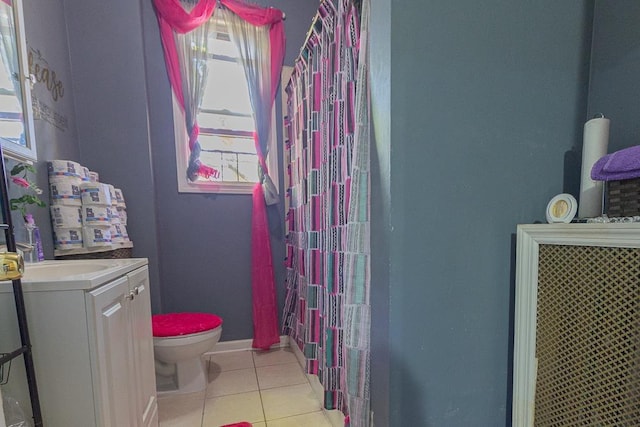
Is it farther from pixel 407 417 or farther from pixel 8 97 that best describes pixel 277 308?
pixel 8 97

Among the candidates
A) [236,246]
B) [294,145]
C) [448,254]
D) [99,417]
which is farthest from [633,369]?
[236,246]

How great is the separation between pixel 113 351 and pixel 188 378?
105cm

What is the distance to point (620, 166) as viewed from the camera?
2.22 ft

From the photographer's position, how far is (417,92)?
0.79 m

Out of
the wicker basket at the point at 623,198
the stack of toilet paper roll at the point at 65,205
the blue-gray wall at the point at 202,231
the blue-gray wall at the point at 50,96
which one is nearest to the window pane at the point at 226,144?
the blue-gray wall at the point at 202,231

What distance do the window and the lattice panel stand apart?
6.31 ft

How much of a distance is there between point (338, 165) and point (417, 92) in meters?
0.46

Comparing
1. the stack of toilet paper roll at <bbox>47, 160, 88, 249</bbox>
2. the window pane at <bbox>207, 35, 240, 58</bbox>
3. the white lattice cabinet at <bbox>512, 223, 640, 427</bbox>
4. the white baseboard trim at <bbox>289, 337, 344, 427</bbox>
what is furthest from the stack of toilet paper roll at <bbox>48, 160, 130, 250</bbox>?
the white lattice cabinet at <bbox>512, 223, 640, 427</bbox>

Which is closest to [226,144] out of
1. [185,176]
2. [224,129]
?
[224,129]

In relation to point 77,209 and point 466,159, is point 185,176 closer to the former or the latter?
point 77,209

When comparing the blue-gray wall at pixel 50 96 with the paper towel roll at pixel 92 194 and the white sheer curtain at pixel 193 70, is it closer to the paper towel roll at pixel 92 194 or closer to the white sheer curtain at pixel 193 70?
the paper towel roll at pixel 92 194

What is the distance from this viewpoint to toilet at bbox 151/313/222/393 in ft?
4.84

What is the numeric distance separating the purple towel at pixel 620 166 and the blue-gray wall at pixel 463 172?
190 millimetres

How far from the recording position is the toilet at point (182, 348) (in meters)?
1.47
